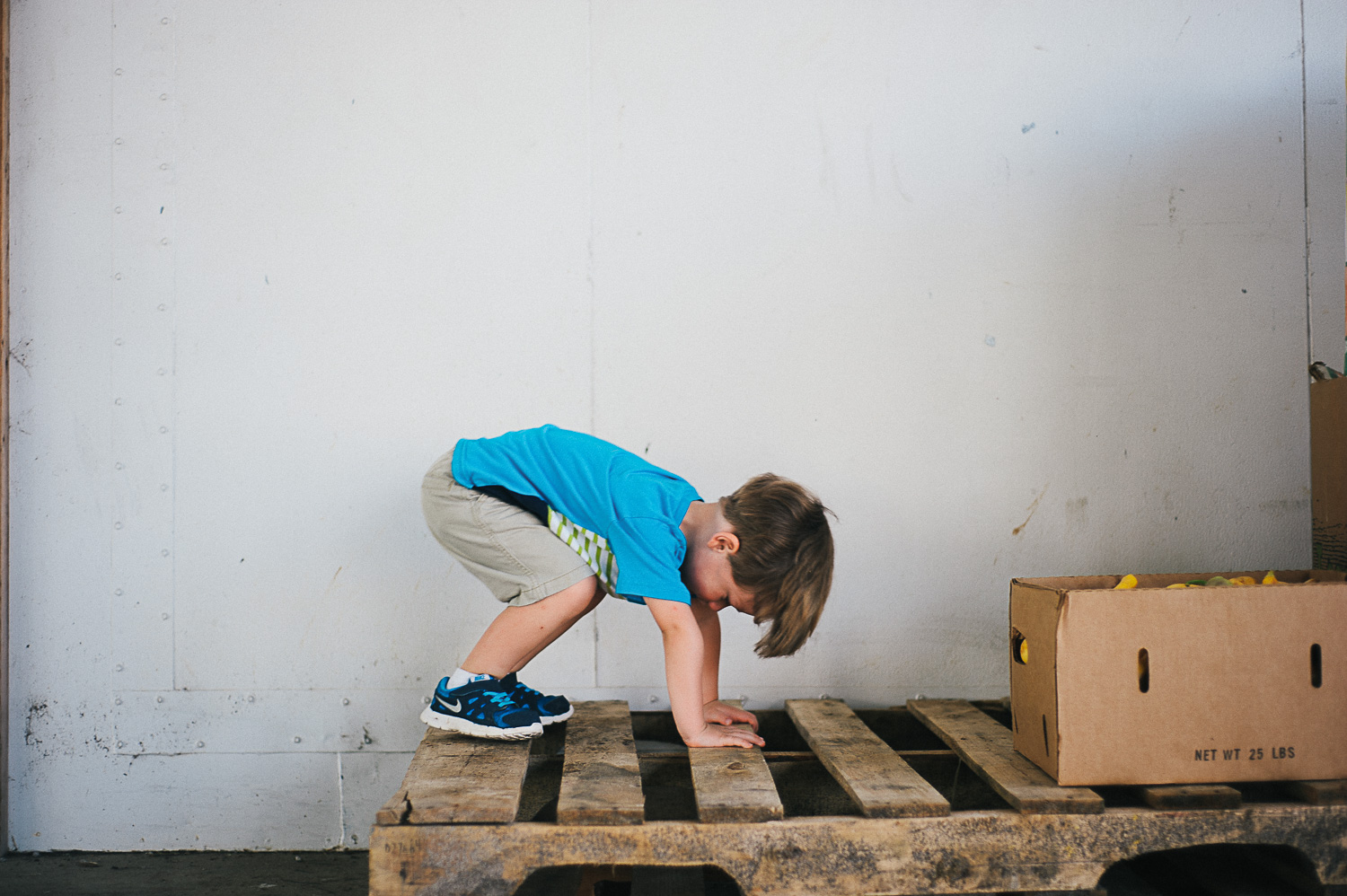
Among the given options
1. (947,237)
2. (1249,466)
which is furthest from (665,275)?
(1249,466)

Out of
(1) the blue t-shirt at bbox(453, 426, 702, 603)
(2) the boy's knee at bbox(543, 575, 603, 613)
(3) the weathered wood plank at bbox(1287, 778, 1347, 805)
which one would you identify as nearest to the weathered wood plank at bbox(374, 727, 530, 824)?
(2) the boy's knee at bbox(543, 575, 603, 613)

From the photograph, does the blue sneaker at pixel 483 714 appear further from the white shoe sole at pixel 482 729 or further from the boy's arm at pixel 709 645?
the boy's arm at pixel 709 645

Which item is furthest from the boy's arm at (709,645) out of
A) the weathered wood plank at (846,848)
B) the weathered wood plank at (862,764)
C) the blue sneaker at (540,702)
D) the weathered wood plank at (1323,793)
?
the weathered wood plank at (1323,793)

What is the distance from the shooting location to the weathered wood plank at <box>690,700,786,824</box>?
133 centimetres

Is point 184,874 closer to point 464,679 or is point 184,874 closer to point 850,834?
point 464,679

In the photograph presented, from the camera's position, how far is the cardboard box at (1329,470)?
176cm

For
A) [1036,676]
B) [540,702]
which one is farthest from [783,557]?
[540,702]

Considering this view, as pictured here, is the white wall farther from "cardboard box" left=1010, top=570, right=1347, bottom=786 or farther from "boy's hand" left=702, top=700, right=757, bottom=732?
"cardboard box" left=1010, top=570, right=1347, bottom=786

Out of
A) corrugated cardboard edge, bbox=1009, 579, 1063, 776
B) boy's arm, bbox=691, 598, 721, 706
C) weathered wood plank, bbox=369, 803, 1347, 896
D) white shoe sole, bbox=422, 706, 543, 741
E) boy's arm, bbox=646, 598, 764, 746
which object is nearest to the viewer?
weathered wood plank, bbox=369, 803, 1347, 896

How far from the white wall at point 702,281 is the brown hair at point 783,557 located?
543mm

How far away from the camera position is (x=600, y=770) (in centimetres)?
154

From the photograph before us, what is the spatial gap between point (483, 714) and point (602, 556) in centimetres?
41

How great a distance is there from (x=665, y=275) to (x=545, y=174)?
43cm

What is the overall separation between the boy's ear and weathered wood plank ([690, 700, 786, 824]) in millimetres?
401
